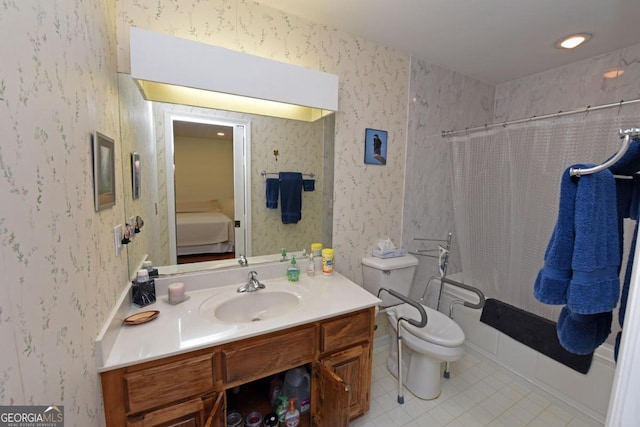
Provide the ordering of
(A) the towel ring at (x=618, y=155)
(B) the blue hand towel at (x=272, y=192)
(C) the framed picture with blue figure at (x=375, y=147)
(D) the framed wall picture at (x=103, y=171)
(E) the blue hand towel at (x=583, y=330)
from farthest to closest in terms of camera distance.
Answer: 1. (C) the framed picture with blue figure at (x=375, y=147)
2. (B) the blue hand towel at (x=272, y=192)
3. (D) the framed wall picture at (x=103, y=171)
4. (E) the blue hand towel at (x=583, y=330)
5. (A) the towel ring at (x=618, y=155)

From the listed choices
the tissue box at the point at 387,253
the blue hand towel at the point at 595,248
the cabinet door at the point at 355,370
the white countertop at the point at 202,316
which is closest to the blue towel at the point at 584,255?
the blue hand towel at the point at 595,248

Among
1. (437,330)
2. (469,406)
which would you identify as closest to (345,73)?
(437,330)

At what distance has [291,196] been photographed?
1.71m

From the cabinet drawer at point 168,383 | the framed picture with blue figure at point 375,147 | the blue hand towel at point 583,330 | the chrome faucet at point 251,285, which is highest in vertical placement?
the framed picture with blue figure at point 375,147

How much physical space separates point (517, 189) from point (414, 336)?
4.12 feet

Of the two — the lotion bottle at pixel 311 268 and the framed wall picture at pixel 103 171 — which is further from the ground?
the framed wall picture at pixel 103 171

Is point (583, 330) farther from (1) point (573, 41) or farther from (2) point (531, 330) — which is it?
(1) point (573, 41)

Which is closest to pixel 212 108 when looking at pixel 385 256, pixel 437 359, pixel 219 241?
pixel 219 241

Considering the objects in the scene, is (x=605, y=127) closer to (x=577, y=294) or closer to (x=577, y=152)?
(x=577, y=152)

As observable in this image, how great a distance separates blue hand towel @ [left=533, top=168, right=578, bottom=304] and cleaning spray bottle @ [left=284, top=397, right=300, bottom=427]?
1.20 metres

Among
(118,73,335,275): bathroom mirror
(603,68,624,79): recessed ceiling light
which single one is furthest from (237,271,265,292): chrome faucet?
(603,68,624,79): recessed ceiling light

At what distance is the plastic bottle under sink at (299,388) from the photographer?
53.4 inches

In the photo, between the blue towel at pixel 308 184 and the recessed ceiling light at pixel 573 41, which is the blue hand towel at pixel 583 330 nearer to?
the blue towel at pixel 308 184

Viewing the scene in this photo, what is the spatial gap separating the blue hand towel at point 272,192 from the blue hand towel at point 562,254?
4.37 feet
